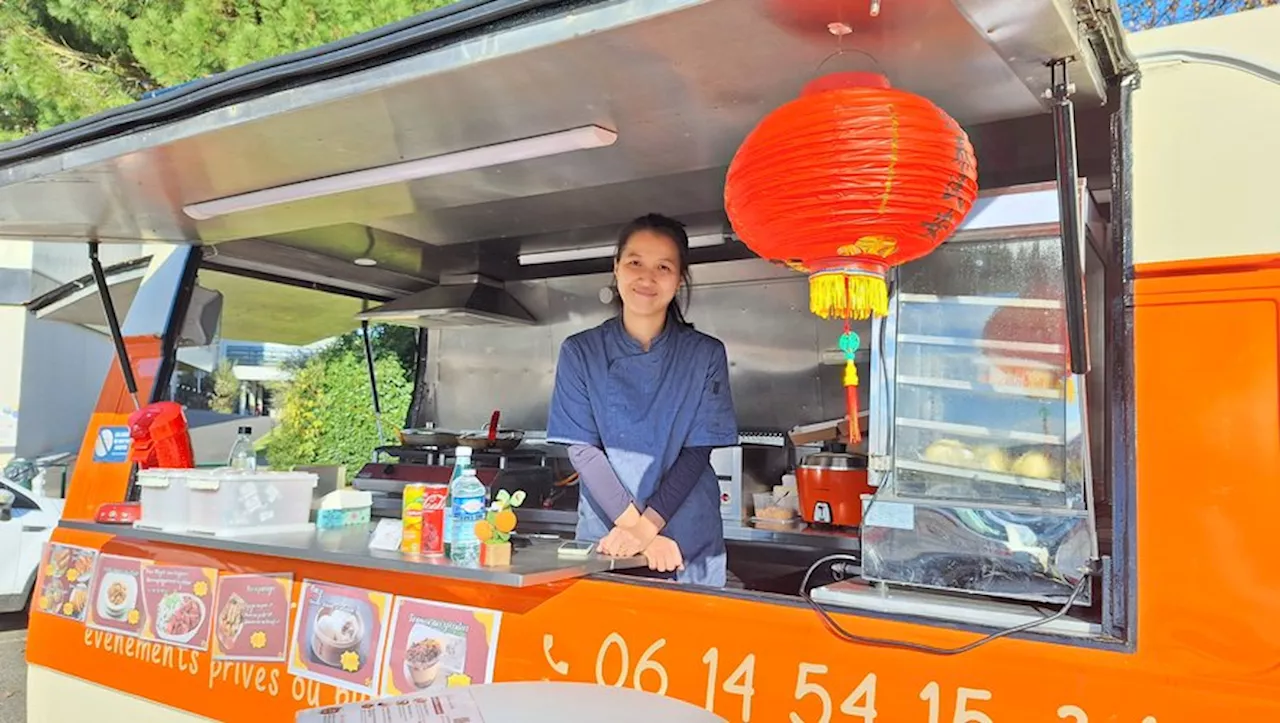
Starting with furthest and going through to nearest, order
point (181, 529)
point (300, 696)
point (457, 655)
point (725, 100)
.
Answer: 1. point (181, 529)
2. point (300, 696)
3. point (457, 655)
4. point (725, 100)

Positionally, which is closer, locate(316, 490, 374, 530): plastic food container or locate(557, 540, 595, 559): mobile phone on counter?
locate(557, 540, 595, 559): mobile phone on counter

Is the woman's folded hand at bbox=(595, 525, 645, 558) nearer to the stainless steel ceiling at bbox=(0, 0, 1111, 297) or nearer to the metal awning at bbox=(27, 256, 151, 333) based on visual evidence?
the stainless steel ceiling at bbox=(0, 0, 1111, 297)

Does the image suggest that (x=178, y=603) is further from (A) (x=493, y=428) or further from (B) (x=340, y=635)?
(A) (x=493, y=428)

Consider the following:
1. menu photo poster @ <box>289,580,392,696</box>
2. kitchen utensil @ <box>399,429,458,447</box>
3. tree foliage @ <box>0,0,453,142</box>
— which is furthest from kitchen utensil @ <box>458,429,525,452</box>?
tree foliage @ <box>0,0,453,142</box>

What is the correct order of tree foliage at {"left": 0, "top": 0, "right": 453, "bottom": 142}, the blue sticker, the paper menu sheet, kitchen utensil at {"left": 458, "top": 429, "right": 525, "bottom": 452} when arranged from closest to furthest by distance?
1. the paper menu sheet
2. the blue sticker
3. kitchen utensil at {"left": 458, "top": 429, "right": 525, "bottom": 452}
4. tree foliage at {"left": 0, "top": 0, "right": 453, "bottom": 142}

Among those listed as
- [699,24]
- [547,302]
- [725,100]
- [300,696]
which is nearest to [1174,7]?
[547,302]

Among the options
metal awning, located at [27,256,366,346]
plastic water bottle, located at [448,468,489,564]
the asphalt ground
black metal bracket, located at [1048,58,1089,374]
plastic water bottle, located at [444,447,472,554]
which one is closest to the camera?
black metal bracket, located at [1048,58,1089,374]

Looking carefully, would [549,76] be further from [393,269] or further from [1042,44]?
[393,269]

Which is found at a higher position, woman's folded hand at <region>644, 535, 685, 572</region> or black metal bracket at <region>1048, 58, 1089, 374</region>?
black metal bracket at <region>1048, 58, 1089, 374</region>

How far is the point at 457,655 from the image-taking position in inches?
97.3

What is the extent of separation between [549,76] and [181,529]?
85.4 inches

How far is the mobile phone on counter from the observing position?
94.3 inches

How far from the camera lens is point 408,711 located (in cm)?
112

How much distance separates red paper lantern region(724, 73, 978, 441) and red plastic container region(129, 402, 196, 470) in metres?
2.95
